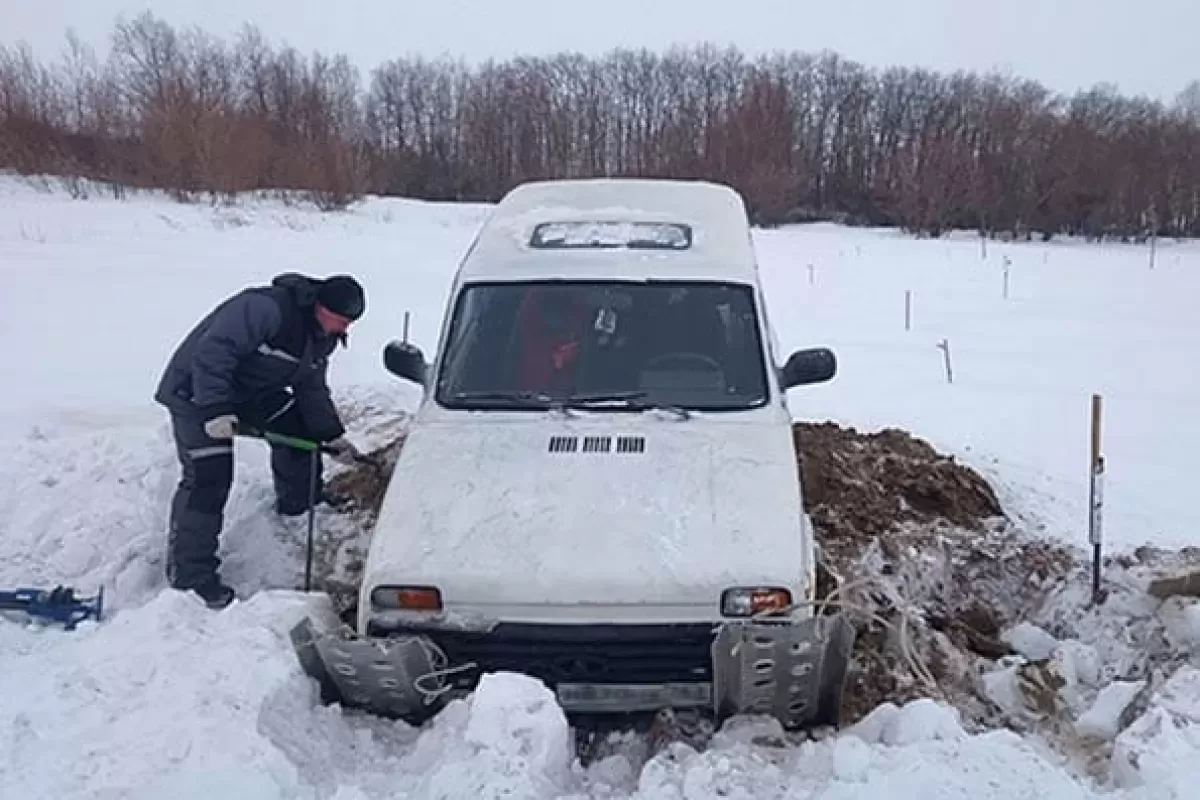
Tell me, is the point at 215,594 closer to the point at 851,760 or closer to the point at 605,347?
the point at 605,347

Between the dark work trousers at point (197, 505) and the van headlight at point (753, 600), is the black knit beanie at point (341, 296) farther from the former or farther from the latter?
the van headlight at point (753, 600)

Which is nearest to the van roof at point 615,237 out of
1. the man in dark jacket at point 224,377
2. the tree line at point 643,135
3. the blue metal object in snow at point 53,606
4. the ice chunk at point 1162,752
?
the man in dark jacket at point 224,377

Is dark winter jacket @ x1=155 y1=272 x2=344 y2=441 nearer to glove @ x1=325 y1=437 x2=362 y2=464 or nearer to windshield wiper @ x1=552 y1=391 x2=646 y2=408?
glove @ x1=325 y1=437 x2=362 y2=464

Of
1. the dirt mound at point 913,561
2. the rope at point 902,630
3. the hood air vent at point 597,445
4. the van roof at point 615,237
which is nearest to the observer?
the rope at point 902,630

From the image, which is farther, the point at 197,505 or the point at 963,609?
the point at 963,609

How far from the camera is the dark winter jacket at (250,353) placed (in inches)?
222

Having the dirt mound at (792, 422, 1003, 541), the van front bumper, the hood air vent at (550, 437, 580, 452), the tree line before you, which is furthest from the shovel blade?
the tree line

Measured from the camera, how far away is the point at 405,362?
5.73m

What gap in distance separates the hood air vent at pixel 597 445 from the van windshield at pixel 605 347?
0.31 m

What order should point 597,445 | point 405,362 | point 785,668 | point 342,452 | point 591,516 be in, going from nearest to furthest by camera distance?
point 785,668 < point 591,516 < point 597,445 < point 405,362 < point 342,452

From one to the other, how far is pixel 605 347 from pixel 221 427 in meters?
2.00

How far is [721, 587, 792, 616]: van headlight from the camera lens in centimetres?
402

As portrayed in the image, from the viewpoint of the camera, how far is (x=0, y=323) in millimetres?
13039

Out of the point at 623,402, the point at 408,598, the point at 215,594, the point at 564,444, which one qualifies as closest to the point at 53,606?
the point at 215,594
